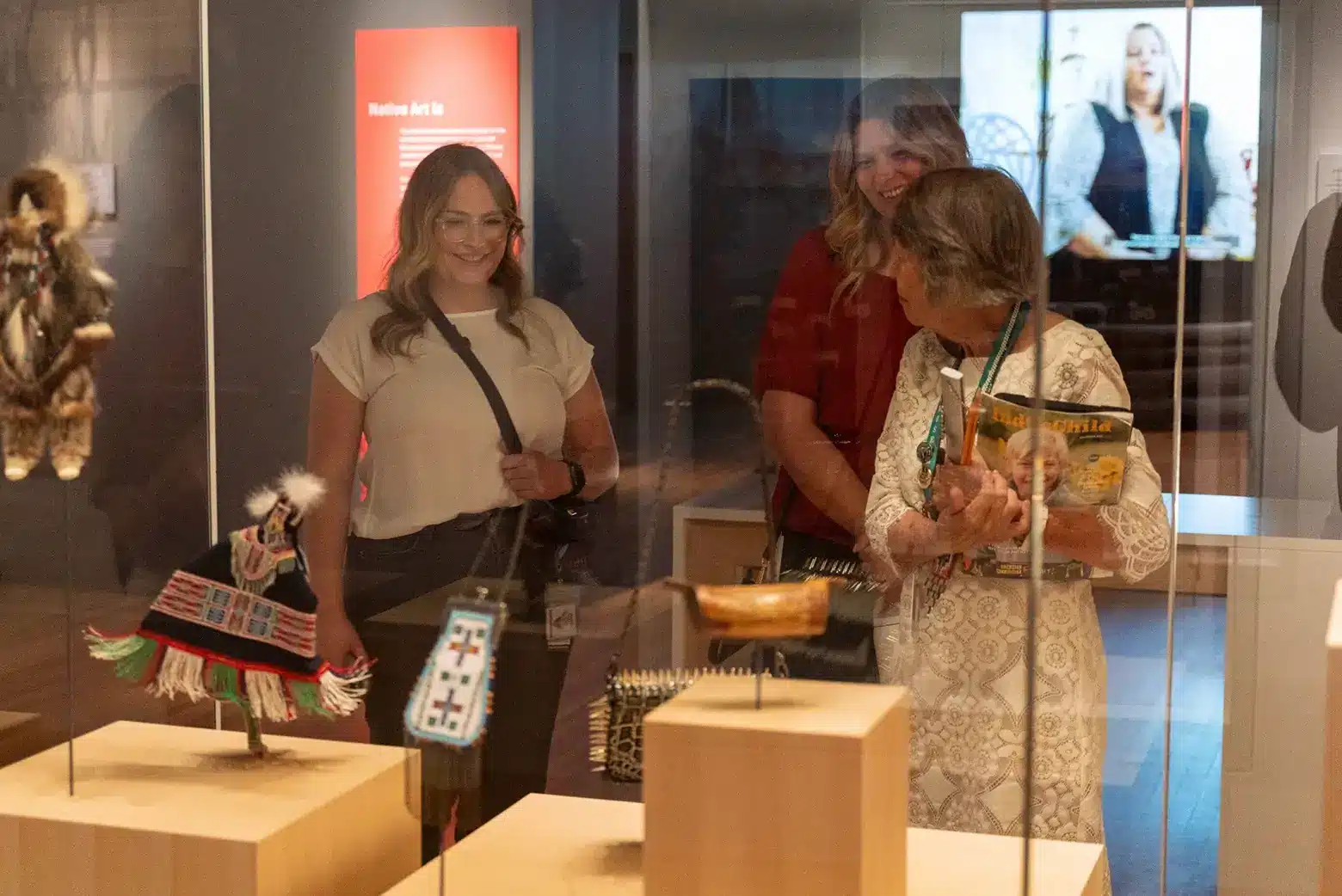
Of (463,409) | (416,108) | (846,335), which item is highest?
(416,108)

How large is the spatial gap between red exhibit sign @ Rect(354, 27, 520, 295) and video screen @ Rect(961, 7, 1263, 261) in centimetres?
67

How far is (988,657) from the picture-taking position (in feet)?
7.20

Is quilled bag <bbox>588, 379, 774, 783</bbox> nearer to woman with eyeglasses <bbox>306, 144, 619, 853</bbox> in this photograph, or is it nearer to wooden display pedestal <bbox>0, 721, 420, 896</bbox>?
woman with eyeglasses <bbox>306, 144, 619, 853</bbox>

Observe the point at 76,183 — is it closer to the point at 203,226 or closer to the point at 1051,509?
the point at 203,226

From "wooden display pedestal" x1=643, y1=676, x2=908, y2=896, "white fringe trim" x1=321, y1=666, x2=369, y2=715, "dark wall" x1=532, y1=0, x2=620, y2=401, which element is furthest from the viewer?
"dark wall" x1=532, y1=0, x2=620, y2=401

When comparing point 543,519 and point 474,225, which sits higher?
point 474,225

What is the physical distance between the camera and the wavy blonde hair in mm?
2156

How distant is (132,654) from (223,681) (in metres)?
0.15

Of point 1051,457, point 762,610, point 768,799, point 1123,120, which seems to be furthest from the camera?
point 1123,120

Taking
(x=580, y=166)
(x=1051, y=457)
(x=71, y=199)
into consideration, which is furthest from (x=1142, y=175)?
(x=71, y=199)

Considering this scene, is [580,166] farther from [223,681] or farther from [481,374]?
[223,681]

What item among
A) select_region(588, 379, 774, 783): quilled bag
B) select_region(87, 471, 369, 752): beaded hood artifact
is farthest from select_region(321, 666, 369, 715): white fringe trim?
select_region(588, 379, 774, 783): quilled bag

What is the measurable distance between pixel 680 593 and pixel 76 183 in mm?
1163

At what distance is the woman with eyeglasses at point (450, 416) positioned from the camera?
237 centimetres
